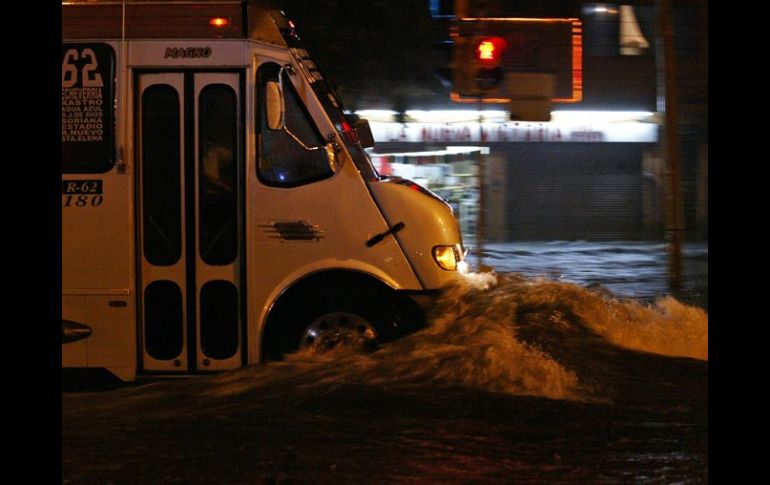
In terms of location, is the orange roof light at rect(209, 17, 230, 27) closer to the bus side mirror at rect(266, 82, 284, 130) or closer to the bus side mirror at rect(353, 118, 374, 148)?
the bus side mirror at rect(266, 82, 284, 130)

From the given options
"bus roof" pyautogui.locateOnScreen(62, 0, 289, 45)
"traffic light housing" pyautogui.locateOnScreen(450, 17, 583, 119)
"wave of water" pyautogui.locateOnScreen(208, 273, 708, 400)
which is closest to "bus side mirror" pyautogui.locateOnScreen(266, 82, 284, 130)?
"bus roof" pyautogui.locateOnScreen(62, 0, 289, 45)

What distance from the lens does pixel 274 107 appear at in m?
7.02

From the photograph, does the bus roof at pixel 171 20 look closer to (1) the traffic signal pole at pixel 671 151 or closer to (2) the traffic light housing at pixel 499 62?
(2) the traffic light housing at pixel 499 62

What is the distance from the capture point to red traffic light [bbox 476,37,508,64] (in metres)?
8.95

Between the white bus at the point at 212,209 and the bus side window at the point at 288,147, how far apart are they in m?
0.01

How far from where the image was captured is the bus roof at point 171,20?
23.2 ft

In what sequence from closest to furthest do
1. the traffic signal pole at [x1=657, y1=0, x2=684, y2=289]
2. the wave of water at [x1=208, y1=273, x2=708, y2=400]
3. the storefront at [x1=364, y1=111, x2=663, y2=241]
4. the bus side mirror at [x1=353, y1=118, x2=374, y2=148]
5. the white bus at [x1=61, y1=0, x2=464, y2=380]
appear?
the wave of water at [x1=208, y1=273, x2=708, y2=400] < the white bus at [x1=61, y1=0, x2=464, y2=380] < the bus side mirror at [x1=353, y1=118, x2=374, y2=148] < the traffic signal pole at [x1=657, y1=0, x2=684, y2=289] < the storefront at [x1=364, y1=111, x2=663, y2=241]

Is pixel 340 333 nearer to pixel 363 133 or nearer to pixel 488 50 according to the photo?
pixel 363 133

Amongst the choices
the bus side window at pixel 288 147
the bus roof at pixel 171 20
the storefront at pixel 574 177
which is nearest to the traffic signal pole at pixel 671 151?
the bus side window at pixel 288 147

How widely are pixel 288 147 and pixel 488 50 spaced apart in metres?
2.84

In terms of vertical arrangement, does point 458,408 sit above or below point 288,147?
below

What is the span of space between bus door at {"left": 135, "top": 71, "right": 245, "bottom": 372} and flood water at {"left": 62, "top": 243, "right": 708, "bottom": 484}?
1.01ft

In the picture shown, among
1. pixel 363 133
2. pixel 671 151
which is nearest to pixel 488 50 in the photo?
pixel 363 133
